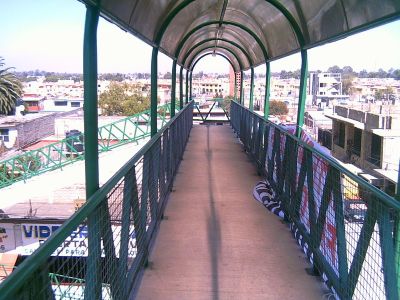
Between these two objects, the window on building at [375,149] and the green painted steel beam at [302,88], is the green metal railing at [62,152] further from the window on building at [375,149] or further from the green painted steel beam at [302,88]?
the window on building at [375,149]

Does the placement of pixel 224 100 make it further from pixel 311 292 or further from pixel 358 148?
pixel 311 292

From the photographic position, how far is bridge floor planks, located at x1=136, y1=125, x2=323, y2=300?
11.9ft

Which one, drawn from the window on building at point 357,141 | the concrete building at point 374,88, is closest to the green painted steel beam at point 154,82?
the window on building at point 357,141

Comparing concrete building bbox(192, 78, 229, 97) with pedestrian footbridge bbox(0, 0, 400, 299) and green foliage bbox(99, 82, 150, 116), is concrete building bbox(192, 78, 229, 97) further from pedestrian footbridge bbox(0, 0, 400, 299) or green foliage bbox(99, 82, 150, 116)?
pedestrian footbridge bbox(0, 0, 400, 299)

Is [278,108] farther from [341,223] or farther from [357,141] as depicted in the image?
[341,223]

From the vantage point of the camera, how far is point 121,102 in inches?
2218

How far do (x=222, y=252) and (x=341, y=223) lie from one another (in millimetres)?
1559

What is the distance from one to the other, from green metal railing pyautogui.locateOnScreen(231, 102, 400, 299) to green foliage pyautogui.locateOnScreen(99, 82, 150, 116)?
48.4 metres

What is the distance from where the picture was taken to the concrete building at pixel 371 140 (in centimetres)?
308

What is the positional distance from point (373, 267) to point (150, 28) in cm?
404

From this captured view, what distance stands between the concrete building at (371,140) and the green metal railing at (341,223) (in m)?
0.22

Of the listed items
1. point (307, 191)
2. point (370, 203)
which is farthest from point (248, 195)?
point (370, 203)

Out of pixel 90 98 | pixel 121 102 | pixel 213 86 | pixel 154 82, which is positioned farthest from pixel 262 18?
pixel 213 86

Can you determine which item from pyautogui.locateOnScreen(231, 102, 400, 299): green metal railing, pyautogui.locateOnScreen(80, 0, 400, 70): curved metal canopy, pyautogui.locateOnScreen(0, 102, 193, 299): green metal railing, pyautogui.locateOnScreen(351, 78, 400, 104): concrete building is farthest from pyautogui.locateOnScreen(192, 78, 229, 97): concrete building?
pyautogui.locateOnScreen(0, 102, 193, 299): green metal railing
